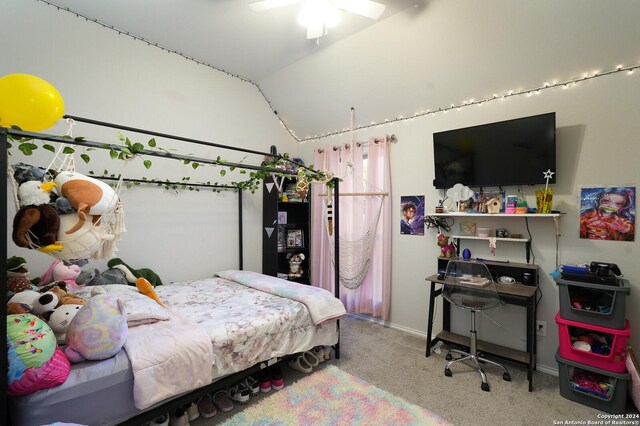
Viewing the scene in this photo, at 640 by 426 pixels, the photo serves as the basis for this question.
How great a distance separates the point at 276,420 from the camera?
1935 mm

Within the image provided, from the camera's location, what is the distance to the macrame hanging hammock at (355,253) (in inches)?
143

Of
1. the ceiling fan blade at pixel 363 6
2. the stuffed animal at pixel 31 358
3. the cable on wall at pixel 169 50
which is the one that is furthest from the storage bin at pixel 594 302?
the cable on wall at pixel 169 50

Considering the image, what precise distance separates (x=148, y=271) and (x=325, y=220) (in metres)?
2.09

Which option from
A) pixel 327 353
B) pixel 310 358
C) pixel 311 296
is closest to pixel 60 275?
pixel 311 296

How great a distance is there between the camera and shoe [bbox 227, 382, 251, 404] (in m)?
2.11

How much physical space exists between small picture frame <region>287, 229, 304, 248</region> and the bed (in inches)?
40.1

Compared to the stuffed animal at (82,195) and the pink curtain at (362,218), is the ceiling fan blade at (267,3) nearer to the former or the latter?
the stuffed animal at (82,195)

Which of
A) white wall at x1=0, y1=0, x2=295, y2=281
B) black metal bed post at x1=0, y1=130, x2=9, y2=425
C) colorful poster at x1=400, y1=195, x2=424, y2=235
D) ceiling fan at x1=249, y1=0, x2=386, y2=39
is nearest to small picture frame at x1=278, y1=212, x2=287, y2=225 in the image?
white wall at x1=0, y1=0, x2=295, y2=281

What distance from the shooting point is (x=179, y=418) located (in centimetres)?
185

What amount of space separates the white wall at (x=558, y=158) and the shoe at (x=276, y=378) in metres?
1.67

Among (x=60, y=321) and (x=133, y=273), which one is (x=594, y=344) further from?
(x=133, y=273)

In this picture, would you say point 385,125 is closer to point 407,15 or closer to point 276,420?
point 407,15

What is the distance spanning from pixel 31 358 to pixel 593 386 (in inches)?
126

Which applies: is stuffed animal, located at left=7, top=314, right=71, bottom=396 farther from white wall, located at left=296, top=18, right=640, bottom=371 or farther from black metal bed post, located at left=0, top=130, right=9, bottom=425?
white wall, located at left=296, top=18, right=640, bottom=371
